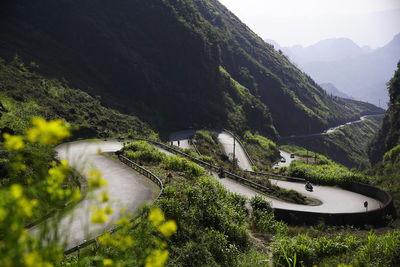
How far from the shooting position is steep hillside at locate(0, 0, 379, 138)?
5816 centimetres

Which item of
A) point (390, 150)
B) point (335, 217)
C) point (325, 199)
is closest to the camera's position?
point (335, 217)

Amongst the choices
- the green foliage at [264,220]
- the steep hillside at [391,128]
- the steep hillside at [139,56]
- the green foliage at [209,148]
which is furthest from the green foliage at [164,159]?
the steep hillside at [391,128]

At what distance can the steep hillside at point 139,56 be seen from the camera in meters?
58.2

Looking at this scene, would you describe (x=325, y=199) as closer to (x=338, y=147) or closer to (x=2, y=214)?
(x=2, y=214)

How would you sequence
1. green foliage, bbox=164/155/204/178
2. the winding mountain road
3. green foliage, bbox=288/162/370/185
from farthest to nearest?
green foliage, bbox=288/162/370/185, green foliage, bbox=164/155/204/178, the winding mountain road

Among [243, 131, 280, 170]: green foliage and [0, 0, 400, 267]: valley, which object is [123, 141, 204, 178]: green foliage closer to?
[0, 0, 400, 267]: valley

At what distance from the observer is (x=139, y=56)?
7050cm

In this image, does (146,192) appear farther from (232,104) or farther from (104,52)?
(232,104)

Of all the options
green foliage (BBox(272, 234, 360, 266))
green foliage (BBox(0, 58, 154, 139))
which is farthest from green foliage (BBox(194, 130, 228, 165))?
green foliage (BBox(272, 234, 360, 266))

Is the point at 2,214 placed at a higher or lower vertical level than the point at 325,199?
higher

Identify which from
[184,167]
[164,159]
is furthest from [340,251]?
[164,159]

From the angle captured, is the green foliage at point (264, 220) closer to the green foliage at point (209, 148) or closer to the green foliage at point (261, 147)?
the green foliage at point (209, 148)

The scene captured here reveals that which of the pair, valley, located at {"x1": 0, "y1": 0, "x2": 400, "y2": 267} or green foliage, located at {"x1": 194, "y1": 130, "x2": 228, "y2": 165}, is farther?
green foliage, located at {"x1": 194, "y1": 130, "x2": 228, "y2": 165}

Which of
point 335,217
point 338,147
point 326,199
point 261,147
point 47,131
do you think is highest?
point 47,131
